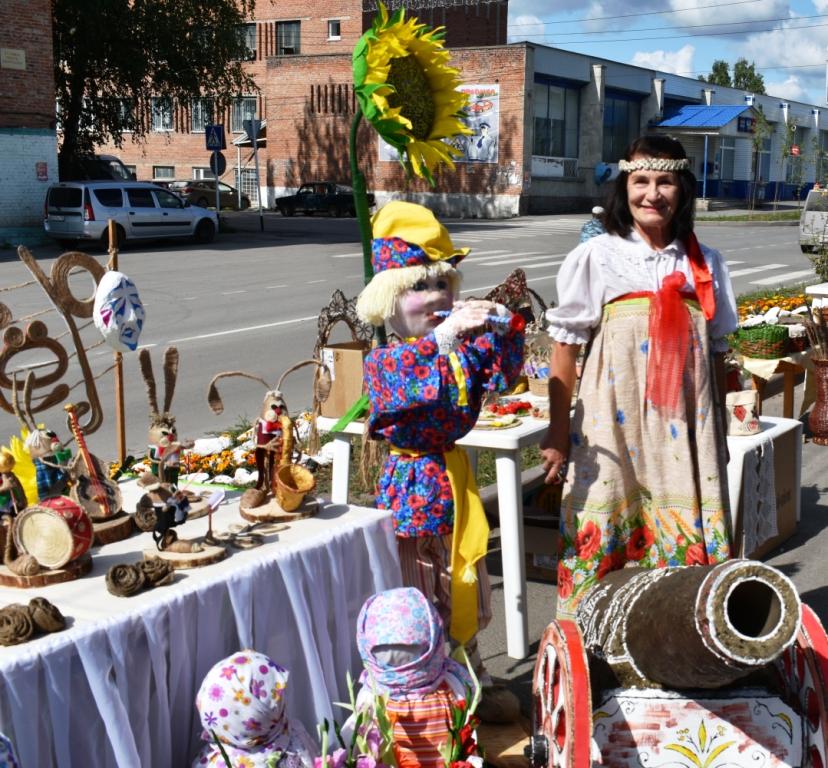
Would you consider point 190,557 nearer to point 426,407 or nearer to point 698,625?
point 426,407

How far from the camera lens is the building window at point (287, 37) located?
49438 mm

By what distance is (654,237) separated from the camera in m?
3.10

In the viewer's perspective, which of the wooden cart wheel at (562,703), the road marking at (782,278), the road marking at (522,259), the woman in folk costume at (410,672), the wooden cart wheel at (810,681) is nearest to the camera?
the wooden cart wheel at (562,703)

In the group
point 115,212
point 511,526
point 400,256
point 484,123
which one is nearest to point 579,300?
point 400,256

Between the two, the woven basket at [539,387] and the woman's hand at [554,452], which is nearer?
the woman's hand at [554,452]

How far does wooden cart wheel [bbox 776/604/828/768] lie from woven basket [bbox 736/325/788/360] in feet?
16.9

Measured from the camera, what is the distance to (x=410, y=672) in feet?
8.76

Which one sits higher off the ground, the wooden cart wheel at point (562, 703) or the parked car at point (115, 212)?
the parked car at point (115, 212)

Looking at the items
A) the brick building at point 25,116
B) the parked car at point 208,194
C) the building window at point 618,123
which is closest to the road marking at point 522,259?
the brick building at point 25,116

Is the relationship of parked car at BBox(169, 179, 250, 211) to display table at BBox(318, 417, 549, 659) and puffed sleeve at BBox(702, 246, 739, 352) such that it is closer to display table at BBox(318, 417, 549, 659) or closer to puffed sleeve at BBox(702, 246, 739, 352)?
display table at BBox(318, 417, 549, 659)

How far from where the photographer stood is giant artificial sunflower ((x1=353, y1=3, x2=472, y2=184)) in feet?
10.5

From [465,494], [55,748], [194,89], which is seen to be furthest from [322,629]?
[194,89]

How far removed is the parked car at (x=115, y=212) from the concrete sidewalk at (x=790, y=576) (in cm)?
1689

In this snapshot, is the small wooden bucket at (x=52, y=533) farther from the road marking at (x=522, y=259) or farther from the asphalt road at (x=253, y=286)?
the road marking at (x=522, y=259)
